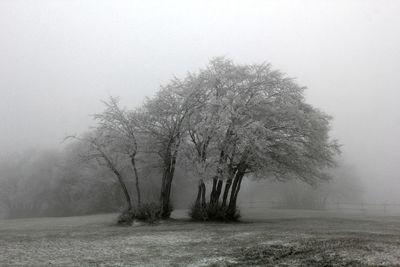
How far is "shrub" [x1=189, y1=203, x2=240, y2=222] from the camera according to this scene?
36.7 meters

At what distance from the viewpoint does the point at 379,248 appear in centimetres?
1805

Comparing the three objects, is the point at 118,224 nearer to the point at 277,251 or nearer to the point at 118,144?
the point at 118,144

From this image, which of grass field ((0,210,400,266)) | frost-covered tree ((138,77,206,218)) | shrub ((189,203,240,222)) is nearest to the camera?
grass field ((0,210,400,266))

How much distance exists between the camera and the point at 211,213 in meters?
36.8

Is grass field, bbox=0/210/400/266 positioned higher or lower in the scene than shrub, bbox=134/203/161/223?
lower

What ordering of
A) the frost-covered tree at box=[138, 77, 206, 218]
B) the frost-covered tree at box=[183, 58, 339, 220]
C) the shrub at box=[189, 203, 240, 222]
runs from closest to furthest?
the frost-covered tree at box=[183, 58, 339, 220] < the shrub at box=[189, 203, 240, 222] < the frost-covered tree at box=[138, 77, 206, 218]

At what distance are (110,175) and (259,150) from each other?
34513mm

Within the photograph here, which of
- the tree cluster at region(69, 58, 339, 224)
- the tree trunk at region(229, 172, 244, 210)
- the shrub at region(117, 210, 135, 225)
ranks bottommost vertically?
the shrub at region(117, 210, 135, 225)

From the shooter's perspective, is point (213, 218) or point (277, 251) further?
point (213, 218)

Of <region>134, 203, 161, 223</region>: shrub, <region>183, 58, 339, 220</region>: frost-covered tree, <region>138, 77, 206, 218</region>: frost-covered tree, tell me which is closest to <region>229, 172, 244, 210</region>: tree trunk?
<region>183, 58, 339, 220</region>: frost-covered tree

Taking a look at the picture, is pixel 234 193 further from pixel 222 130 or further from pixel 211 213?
pixel 222 130

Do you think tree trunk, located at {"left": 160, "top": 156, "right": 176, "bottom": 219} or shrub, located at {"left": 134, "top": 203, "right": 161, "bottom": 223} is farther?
tree trunk, located at {"left": 160, "top": 156, "right": 176, "bottom": 219}

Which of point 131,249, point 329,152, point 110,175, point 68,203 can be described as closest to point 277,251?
point 131,249

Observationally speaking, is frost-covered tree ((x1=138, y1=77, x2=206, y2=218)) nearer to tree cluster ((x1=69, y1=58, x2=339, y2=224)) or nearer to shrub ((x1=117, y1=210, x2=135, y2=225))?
tree cluster ((x1=69, y1=58, x2=339, y2=224))
